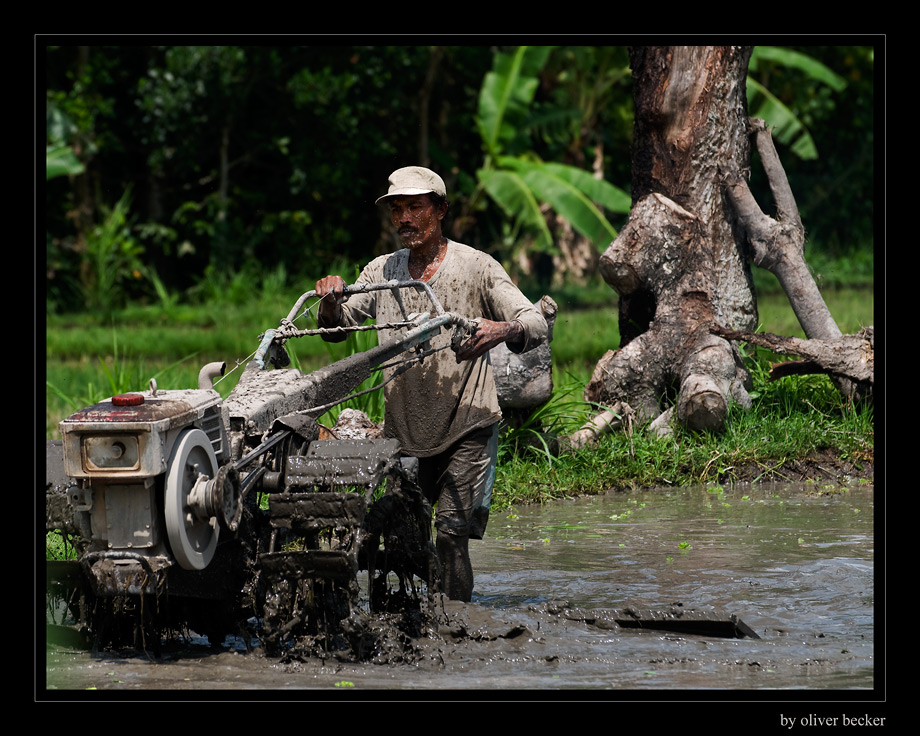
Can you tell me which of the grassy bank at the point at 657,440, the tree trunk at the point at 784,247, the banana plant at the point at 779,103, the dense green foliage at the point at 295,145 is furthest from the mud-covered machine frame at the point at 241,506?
the banana plant at the point at 779,103

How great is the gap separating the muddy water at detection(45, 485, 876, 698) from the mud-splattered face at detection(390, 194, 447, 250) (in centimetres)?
155

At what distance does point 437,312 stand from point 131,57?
15024 millimetres

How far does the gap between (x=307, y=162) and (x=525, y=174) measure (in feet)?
11.7

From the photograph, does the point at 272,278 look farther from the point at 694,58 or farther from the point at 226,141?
the point at 694,58

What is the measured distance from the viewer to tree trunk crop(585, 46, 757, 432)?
29.4 ft

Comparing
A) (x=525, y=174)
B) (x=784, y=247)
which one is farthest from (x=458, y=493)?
(x=525, y=174)

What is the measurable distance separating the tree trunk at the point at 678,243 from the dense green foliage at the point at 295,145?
6295 mm

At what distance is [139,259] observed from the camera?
61.8ft

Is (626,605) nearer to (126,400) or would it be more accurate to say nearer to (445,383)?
(445,383)

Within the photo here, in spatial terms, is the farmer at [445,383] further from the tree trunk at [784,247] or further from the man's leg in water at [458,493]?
the tree trunk at [784,247]

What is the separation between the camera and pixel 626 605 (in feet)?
18.0

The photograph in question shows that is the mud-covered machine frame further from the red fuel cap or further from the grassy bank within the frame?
the grassy bank

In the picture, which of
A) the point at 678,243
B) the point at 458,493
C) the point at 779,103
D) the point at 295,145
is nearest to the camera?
the point at 458,493

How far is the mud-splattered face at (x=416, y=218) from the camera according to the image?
16.9 feet
